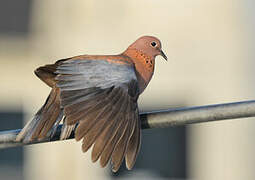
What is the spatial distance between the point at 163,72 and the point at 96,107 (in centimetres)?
607

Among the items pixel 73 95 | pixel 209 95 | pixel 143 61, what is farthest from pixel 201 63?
pixel 73 95

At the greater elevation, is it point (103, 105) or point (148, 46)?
point (148, 46)

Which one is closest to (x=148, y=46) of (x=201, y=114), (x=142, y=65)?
(x=142, y=65)

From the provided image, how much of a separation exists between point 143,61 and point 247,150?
5.56 metres

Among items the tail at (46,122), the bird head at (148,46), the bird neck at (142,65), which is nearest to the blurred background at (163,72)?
the bird head at (148,46)

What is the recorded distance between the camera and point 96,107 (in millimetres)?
3639

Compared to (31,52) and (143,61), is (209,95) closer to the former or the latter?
(31,52)

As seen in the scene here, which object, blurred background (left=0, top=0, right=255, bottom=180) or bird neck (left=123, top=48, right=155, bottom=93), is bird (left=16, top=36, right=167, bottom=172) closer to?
bird neck (left=123, top=48, right=155, bottom=93)

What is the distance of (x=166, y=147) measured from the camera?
9.76 meters

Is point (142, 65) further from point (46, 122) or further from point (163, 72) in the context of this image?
point (163, 72)

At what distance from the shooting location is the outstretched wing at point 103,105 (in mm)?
3434

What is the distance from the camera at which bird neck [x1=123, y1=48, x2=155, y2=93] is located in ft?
14.0

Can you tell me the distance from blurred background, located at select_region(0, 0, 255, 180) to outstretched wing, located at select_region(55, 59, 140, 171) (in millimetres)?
5587


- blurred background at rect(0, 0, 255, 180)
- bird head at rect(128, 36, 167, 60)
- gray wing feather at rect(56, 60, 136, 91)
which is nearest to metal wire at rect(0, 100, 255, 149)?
gray wing feather at rect(56, 60, 136, 91)
